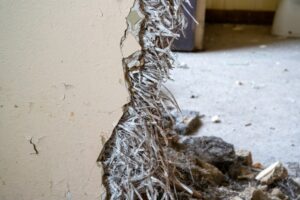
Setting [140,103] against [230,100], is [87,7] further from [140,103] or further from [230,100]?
[230,100]

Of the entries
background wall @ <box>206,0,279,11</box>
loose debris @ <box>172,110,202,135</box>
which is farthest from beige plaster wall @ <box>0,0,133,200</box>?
background wall @ <box>206,0,279,11</box>

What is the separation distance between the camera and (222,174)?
4.38 ft

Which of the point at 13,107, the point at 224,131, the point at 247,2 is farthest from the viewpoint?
the point at 247,2

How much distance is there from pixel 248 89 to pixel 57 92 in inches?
73.6

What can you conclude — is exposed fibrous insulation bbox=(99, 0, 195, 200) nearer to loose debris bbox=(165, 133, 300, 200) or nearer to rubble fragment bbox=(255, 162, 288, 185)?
loose debris bbox=(165, 133, 300, 200)

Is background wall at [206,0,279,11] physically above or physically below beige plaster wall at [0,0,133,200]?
below

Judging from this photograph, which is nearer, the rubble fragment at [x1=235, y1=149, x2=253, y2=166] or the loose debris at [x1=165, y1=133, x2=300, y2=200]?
the loose debris at [x1=165, y1=133, x2=300, y2=200]

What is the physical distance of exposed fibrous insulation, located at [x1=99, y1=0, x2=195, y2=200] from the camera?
82 centimetres

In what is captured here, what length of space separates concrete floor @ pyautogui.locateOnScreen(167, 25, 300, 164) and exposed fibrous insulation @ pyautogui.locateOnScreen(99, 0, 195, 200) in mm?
1032

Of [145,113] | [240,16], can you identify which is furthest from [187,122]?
[240,16]

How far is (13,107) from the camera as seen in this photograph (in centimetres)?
90

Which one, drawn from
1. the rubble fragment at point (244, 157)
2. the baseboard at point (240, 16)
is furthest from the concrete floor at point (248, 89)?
the rubble fragment at point (244, 157)

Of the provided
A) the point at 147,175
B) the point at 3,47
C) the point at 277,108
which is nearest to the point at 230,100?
the point at 277,108

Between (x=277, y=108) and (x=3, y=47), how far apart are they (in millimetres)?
1784
